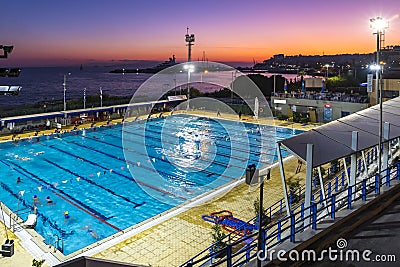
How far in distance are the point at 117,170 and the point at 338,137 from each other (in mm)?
13687

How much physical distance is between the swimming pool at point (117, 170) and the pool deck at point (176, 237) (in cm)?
164

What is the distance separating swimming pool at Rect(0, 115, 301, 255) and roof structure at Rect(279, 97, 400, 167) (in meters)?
7.56

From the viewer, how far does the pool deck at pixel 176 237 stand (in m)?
9.45

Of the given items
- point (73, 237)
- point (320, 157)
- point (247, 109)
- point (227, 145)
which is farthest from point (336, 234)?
point (247, 109)

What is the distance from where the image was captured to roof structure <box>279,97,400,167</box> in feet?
23.8

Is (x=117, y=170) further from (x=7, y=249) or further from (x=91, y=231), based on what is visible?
(x=7, y=249)

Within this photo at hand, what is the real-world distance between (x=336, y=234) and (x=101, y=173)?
1411 cm

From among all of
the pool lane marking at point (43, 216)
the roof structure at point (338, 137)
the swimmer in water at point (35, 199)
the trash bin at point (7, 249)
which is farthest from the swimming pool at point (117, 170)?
the roof structure at point (338, 137)

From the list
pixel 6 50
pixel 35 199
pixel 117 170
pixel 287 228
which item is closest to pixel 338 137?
pixel 287 228

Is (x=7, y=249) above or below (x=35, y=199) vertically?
above

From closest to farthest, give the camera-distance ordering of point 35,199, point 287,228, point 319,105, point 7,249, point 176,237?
1. point 287,228
2. point 7,249
3. point 176,237
4. point 35,199
5. point 319,105

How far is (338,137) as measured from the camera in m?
8.23

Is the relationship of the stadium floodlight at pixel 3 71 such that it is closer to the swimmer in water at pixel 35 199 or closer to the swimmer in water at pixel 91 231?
the swimmer in water at pixel 91 231

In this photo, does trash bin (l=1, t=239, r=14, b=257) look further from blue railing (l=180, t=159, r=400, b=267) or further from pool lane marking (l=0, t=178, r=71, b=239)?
blue railing (l=180, t=159, r=400, b=267)
